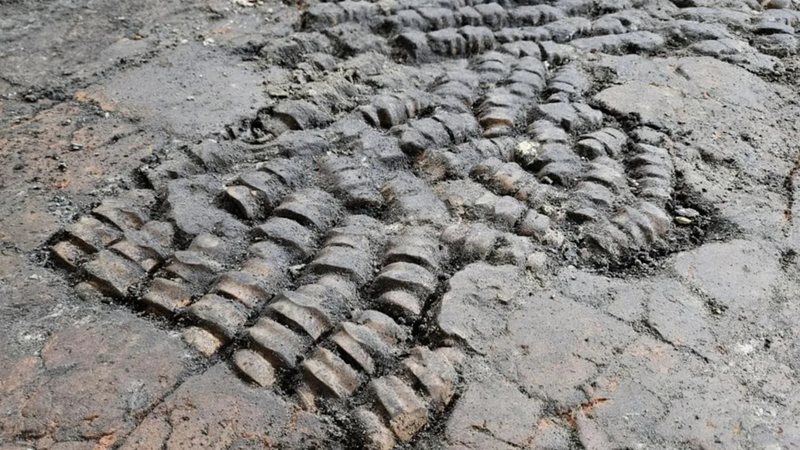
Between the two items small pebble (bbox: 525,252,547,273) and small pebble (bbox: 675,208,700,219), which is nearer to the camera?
small pebble (bbox: 525,252,547,273)

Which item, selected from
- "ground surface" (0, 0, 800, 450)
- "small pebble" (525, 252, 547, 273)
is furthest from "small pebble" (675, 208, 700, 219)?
"small pebble" (525, 252, 547, 273)

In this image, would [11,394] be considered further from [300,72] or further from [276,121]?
[300,72]

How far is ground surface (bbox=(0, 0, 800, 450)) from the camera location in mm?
1700

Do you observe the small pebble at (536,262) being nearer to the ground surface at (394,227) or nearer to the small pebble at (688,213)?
the ground surface at (394,227)

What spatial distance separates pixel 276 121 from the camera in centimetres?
254

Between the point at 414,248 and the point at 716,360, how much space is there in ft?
2.50

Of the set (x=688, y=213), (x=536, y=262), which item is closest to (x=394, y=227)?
(x=536, y=262)

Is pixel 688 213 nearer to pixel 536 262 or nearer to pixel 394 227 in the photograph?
pixel 536 262

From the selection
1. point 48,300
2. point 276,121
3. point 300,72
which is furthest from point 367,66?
point 48,300

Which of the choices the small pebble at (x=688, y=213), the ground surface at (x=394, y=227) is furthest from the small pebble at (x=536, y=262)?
the small pebble at (x=688, y=213)

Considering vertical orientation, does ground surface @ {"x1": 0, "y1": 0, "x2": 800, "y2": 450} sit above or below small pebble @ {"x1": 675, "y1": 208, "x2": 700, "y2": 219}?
above

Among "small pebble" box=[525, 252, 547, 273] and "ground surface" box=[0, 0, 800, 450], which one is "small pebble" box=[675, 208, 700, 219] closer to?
"ground surface" box=[0, 0, 800, 450]

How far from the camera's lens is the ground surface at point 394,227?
170cm

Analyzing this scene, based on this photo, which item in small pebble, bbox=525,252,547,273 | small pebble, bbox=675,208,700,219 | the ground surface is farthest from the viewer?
small pebble, bbox=675,208,700,219
